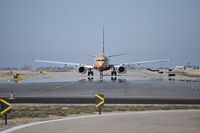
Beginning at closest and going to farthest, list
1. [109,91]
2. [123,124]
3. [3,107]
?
[123,124] → [3,107] → [109,91]

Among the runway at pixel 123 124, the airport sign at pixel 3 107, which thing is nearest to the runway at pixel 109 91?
the runway at pixel 123 124

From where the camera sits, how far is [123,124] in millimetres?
11000

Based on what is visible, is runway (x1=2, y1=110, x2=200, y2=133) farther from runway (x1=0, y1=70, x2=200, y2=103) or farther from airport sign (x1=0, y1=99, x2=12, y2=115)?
runway (x1=0, y1=70, x2=200, y2=103)

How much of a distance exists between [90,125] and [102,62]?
43.5 metres

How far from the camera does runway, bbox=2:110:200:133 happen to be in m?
9.93

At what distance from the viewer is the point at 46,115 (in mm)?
13562

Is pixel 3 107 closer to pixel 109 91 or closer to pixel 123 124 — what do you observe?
pixel 123 124

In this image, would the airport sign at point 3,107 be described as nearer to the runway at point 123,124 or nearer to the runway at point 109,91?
the runway at point 123,124

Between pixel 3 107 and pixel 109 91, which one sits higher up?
pixel 3 107

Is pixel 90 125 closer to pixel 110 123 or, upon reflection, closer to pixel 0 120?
pixel 110 123

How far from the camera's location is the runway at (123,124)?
32.6 ft

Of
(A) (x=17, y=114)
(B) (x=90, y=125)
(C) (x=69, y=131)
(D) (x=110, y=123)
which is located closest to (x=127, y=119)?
(D) (x=110, y=123)

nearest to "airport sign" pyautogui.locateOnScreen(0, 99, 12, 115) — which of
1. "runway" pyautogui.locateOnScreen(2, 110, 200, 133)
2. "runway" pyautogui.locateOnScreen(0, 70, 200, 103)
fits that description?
"runway" pyautogui.locateOnScreen(2, 110, 200, 133)

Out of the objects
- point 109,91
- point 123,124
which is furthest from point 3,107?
point 109,91
